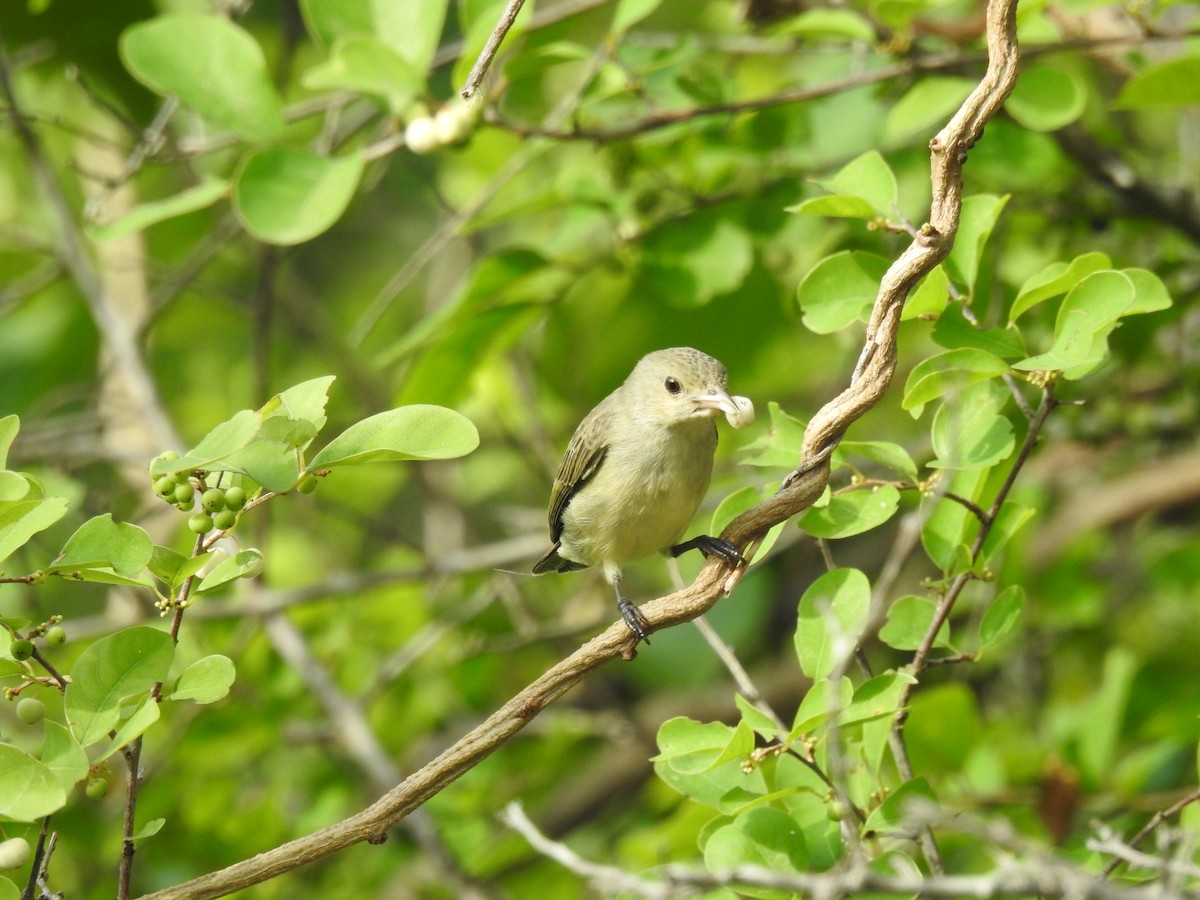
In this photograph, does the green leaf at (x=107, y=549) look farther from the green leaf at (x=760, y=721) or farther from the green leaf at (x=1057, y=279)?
the green leaf at (x=1057, y=279)

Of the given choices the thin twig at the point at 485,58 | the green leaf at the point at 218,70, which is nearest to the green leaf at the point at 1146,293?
the thin twig at the point at 485,58

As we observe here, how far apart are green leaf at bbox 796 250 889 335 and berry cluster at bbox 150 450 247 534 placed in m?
1.21

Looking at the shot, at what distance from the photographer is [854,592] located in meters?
2.42

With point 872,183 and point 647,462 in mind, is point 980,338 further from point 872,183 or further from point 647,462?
point 647,462

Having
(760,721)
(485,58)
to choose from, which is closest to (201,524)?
(485,58)

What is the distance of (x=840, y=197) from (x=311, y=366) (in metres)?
4.76

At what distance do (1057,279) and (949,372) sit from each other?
31 cm

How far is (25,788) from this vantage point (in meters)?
1.94

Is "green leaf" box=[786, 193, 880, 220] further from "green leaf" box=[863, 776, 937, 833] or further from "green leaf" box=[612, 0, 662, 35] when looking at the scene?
"green leaf" box=[863, 776, 937, 833]

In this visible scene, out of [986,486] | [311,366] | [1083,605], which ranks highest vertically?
[986,486]

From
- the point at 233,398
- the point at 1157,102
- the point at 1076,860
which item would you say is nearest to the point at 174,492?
the point at 1076,860

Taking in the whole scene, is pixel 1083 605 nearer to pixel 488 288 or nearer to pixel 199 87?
pixel 488 288

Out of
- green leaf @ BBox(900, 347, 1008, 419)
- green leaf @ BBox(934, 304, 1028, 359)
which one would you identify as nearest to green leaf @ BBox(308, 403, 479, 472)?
green leaf @ BBox(900, 347, 1008, 419)

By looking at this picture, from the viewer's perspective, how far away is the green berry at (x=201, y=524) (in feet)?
6.96
